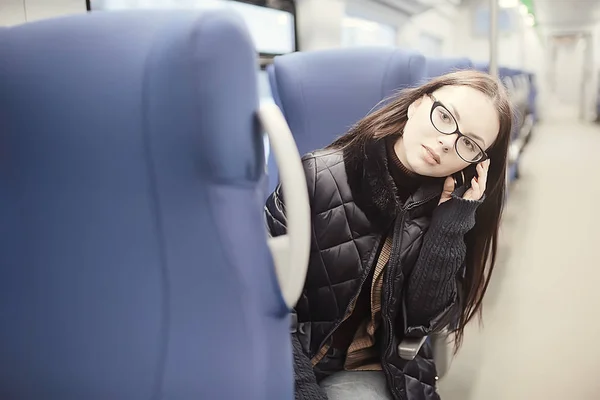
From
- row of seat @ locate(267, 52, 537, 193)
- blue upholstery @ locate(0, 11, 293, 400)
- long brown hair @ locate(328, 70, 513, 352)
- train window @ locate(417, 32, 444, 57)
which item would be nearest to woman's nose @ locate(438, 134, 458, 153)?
long brown hair @ locate(328, 70, 513, 352)

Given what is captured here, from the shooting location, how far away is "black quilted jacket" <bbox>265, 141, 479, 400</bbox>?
117 cm

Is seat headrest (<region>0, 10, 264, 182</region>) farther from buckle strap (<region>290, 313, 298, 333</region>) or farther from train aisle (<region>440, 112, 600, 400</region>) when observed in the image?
train aisle (<region>440, 112, 600, 400</region>)

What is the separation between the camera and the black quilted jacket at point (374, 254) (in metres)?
1.17

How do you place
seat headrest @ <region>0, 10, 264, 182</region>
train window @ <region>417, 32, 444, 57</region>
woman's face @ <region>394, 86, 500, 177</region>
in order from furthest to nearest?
train window @ <region>417, 32, 444, 57</region>, woman's face @ <region>394, 86, 500, 177</region>, seat headrest @ <region>0, 10, 264, 182</region>

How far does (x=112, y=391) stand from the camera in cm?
71

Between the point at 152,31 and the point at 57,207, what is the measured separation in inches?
10.3

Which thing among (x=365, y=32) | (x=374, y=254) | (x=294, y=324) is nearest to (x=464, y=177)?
Result: (x=374, y=254)

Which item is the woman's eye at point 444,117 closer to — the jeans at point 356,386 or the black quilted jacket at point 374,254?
the black quilted jacket at point 374,254

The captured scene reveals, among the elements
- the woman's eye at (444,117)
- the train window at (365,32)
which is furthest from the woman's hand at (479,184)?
the train window at (365,32)

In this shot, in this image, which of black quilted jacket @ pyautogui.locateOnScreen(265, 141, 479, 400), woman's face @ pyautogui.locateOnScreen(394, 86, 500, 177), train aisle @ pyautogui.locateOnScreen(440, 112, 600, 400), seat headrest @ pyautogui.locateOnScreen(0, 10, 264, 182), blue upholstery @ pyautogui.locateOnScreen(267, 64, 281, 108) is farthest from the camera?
train aisle @ pyautogui.locateOnScreen(440, 112, 600, 400)

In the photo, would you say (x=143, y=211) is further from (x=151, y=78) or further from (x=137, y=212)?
(x=151, y=78)

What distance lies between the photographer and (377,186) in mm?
1187

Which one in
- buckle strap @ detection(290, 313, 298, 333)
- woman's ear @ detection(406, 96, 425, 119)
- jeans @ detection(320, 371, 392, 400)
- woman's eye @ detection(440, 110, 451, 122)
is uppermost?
woman's ear @ detection(406, 96, 425, 119)

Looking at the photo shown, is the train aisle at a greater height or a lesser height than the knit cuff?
lesser
